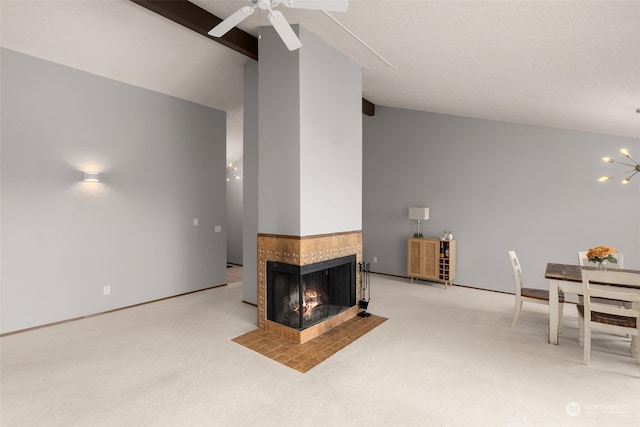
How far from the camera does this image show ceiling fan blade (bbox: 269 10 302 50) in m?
2.11

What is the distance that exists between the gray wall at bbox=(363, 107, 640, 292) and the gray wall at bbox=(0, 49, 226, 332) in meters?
3.48

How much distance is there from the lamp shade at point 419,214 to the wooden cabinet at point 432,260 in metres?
0.39

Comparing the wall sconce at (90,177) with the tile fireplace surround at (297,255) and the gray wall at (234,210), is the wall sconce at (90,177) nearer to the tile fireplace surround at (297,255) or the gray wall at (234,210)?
the tile fireplace surround at (297,255)

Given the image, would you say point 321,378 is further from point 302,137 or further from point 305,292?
point 302,137

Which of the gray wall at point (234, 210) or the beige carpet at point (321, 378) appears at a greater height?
the gray wall at point (234, 210)

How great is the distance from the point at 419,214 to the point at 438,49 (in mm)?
3275

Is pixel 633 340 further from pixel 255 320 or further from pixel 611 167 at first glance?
pixel 255 320

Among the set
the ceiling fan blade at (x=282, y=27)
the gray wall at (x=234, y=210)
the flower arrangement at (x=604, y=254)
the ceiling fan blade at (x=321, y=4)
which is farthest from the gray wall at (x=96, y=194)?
the flower arrangement at (x=604, y=254)

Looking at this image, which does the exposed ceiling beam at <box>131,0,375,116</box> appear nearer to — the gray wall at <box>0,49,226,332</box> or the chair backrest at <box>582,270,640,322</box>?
the gray wall at <box>0,49,226,332</box>

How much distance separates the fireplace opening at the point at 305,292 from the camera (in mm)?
3371

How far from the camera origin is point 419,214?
19.3 ft

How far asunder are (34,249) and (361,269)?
3.91m

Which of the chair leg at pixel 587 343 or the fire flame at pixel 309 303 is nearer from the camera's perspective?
the chair leg at pixel 587 343

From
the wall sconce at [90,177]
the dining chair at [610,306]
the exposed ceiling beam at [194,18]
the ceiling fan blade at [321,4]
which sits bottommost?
the dining chair at [610,306]
